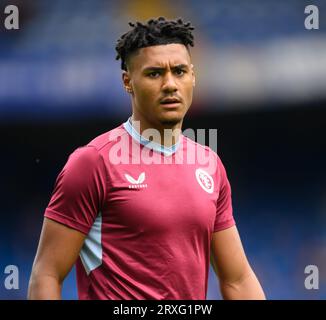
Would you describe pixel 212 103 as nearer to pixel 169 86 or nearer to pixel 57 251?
pixel 169 86

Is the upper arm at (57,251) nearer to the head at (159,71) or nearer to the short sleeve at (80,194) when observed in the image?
the short sleeve at (80,194)

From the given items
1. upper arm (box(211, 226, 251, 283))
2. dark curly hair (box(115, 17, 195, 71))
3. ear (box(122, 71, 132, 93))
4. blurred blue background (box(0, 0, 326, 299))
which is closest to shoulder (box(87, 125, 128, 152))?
ear (box(122, 71, 132, 93))

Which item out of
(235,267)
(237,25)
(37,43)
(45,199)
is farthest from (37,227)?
(235,267)

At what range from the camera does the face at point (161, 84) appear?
3.32m

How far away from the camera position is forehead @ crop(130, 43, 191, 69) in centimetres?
335

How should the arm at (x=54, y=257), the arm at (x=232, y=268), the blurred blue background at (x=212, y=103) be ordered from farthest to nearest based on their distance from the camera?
the blurred blue background at (x=212, y=103), the arm at (x=232, y=268), the arm at (x=54, y=257)

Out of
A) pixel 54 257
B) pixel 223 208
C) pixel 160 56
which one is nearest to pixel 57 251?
pixel 54 257

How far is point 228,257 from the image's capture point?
11.5 feet

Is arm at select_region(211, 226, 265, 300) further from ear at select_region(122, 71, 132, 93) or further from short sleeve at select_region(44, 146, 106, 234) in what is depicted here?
ear at select_region(122, 71, 132, 93)

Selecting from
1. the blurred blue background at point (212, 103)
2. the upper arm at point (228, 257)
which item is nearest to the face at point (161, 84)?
the upper arm at point (228, 257)

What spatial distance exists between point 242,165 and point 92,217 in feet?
13.9
